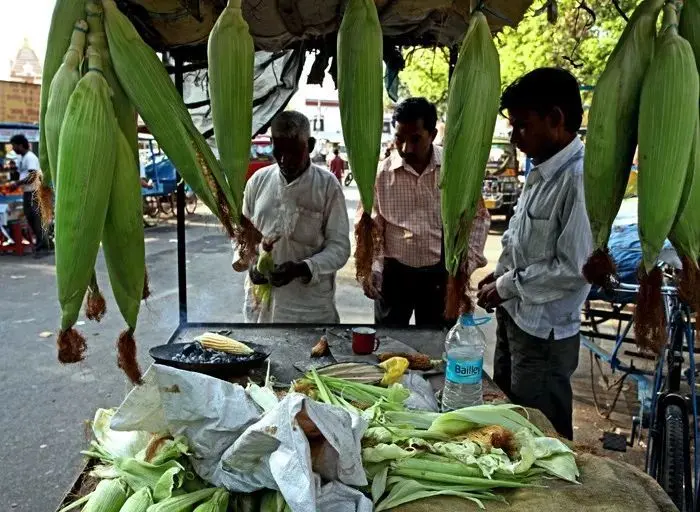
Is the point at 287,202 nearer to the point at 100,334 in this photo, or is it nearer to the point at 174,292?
A: the point at 100,334

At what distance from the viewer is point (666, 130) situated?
0.62m

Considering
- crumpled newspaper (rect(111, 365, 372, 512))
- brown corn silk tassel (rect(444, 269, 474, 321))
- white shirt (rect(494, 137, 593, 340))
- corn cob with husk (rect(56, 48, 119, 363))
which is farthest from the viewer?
white shirt (rect(494, 137, 593, 340))

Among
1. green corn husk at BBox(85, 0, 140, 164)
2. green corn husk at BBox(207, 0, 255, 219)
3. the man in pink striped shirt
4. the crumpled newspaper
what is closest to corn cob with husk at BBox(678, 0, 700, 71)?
green corn husk at BBox(207, 0, 255, 219)

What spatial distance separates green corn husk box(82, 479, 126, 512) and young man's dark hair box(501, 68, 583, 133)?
208 centimetres

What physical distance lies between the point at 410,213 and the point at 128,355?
299 centimetres

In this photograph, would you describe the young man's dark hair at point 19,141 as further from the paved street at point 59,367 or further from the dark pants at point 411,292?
the dark pants at point 411,292

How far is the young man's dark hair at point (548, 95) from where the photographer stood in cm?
245

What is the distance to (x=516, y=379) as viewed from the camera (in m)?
2.82

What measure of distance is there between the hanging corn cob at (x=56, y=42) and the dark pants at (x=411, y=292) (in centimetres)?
310

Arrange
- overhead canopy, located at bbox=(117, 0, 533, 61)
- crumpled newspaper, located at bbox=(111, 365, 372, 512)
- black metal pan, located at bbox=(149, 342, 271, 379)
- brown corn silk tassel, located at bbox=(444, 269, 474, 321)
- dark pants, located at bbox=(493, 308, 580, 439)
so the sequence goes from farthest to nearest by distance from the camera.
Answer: dark pants, located at bbox=(493, 308, 580, 439), black metal pan, located at bbox=(149, 342, 271, 379), crumpled newspaper, located at bbox=(111, 365, 372, 512), overhead canopy, located at bbox=(117, 0, 533, 61), brown corn silk tassel, located at bbox=(444, 269, 474, 321)

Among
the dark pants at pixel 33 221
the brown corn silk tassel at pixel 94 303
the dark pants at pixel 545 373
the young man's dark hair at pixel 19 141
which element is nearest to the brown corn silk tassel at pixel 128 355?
the brown corn silk tassel at pixel 94 303

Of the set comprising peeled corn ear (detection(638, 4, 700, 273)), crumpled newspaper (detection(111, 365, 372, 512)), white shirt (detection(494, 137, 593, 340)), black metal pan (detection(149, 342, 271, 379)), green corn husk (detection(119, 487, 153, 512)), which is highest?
peeled corn ear (detection(638, 4, 700, 273))

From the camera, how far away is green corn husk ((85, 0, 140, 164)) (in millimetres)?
634

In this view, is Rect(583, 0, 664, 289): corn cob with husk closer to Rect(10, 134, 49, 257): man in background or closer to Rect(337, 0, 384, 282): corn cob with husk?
Rect(337, 0, 384, 282): corn cob with husk
